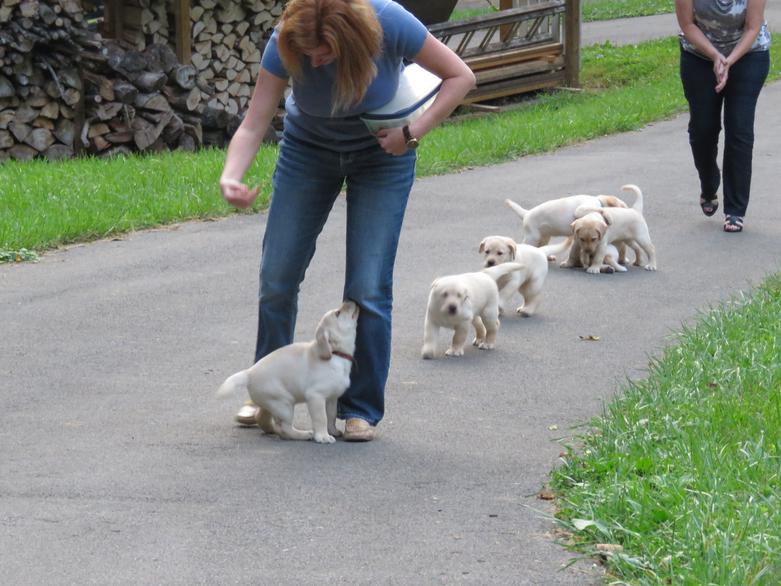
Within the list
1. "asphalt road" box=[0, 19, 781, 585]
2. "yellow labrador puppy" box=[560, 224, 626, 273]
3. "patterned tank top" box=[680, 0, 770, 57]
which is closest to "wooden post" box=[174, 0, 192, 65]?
"asphalt road" box=[0, 19, 781, 585]

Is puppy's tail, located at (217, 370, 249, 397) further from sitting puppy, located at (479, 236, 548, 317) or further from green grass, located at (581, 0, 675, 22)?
green grass, located at (581, 0, 675, 22)

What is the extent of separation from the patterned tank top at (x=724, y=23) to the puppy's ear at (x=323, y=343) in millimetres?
5590

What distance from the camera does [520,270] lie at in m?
8.09

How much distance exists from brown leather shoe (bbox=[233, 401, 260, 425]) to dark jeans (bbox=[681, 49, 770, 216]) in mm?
5416

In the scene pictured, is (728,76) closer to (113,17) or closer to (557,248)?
(557,248)

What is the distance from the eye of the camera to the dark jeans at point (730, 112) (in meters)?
10.1

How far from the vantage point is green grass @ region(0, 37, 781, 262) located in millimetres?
10219

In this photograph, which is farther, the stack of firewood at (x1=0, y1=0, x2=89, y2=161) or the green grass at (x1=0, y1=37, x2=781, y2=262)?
the stack of firewood at (x1=0, y1=0, x2=89, y2=161)

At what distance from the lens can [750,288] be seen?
342 inches

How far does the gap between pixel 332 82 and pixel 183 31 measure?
11241 mm

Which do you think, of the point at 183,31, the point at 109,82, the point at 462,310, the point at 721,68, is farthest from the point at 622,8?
the point at 462,310

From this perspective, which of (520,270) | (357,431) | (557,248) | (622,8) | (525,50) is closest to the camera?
(357,431)

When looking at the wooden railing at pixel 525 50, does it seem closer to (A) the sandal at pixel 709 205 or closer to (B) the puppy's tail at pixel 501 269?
(A) the sandal at pixel 709 205

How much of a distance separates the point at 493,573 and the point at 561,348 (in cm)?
335
